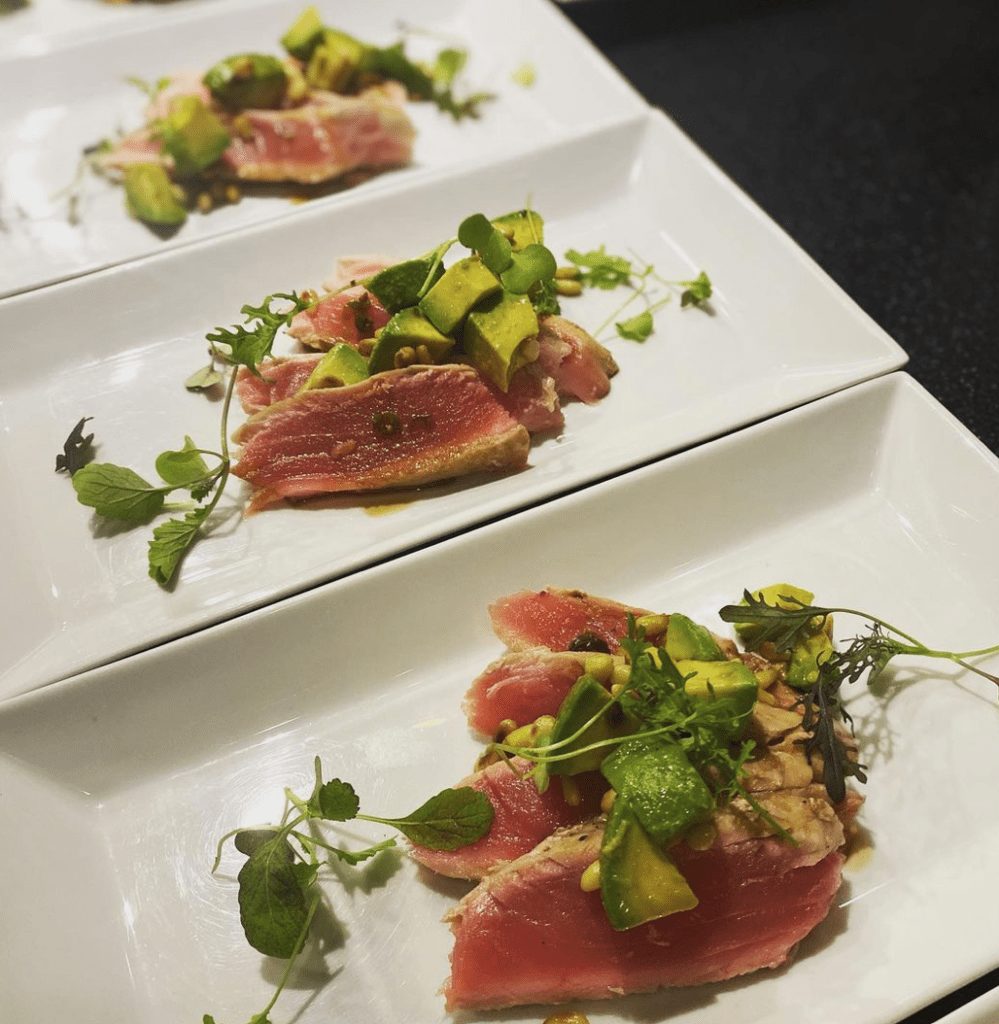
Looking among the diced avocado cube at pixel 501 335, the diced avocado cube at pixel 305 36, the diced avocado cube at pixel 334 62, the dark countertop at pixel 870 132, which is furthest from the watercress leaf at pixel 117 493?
the dark countertop at pixel 870 132

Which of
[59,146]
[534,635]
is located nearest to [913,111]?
[534,635]

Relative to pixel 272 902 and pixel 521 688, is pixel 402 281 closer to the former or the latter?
pixel 521 688

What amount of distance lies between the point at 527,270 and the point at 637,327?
0.42 metres

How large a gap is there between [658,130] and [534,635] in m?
1.75

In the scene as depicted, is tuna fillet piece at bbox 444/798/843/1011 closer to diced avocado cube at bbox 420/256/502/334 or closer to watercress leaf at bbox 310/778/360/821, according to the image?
watercress leaf at bbox 310/778/360/821

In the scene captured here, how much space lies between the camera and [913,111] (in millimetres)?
3529

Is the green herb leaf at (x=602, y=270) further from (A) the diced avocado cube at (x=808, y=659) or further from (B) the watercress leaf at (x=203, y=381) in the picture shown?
(A) the diced avocado cube at (x=808, y=659)

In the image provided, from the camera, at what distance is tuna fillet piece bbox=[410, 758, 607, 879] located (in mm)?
1618

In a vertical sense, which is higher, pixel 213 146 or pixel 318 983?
pixel 213 146

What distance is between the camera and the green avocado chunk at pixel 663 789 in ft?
4.65

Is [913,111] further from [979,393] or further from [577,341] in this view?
[577,341]

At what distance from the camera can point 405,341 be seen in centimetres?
212

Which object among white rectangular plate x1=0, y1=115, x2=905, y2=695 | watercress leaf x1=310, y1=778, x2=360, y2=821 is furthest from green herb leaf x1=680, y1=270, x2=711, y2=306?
watercress leaf x1=310, y1=778, x2=360, y2=821

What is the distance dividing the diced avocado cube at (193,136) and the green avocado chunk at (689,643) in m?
2.10
